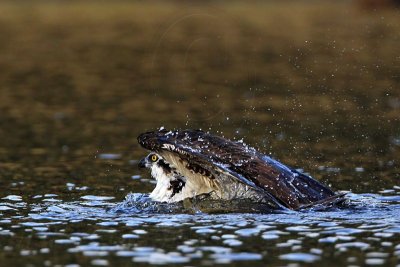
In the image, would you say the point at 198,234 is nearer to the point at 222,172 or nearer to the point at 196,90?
the point at 222,172

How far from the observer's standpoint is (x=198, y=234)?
44.9ft

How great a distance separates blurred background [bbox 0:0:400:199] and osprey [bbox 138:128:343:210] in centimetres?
236

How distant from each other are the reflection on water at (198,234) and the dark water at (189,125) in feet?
0.09

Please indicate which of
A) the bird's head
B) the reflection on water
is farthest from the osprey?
the reflection on water

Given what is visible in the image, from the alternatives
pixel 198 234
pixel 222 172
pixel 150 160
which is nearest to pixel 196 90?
pixel 150 160

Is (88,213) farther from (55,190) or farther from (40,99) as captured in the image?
(40,99)

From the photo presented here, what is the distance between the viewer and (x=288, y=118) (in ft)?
87.8

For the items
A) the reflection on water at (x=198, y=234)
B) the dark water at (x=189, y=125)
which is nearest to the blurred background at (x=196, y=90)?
the dark water at (x=189, y=125)

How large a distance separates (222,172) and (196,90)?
746 inches

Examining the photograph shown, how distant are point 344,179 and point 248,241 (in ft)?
20.1

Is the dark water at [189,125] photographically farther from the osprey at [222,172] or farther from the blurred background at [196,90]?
the osprey at [222,172]

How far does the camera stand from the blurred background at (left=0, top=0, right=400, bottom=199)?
2089 centimetres

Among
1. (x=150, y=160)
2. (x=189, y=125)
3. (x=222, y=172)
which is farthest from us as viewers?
(x=189, y=125)

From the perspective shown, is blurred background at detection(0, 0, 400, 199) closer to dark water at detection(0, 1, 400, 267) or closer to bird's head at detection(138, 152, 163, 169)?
dark water at detection(0, 1, 400, 267)
